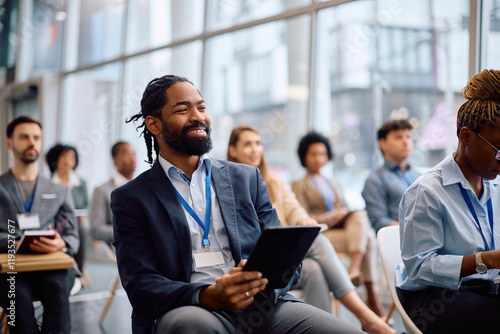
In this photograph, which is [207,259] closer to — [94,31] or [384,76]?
[384,76]

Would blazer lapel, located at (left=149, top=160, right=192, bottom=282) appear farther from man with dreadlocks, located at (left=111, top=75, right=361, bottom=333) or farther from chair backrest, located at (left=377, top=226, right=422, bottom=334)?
chair backrest, located at (left=377, top=226, right=422, bottom=334)

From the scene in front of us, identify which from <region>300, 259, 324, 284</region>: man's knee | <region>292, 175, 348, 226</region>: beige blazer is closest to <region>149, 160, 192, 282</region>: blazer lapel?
<region>300, 259, 324, 284</region>: man's knee

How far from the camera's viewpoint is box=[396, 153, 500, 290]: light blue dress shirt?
1710 millimetres

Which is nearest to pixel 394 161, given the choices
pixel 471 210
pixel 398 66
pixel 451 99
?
pixel 451 99

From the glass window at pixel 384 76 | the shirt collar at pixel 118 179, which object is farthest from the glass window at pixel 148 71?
the glass window at pixel 384 76

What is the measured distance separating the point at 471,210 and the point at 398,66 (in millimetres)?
3585

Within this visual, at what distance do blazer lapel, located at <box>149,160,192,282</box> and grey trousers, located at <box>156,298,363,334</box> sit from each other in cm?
19

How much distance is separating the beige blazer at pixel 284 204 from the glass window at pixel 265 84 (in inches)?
78.9

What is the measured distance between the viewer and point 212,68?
6605 millimetres

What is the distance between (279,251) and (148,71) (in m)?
6.41

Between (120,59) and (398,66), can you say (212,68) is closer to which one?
(120,59)

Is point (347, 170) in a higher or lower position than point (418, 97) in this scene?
lower

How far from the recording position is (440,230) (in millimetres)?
1771

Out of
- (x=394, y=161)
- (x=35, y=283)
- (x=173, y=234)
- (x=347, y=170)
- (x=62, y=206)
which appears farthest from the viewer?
(x=347, y=170)
